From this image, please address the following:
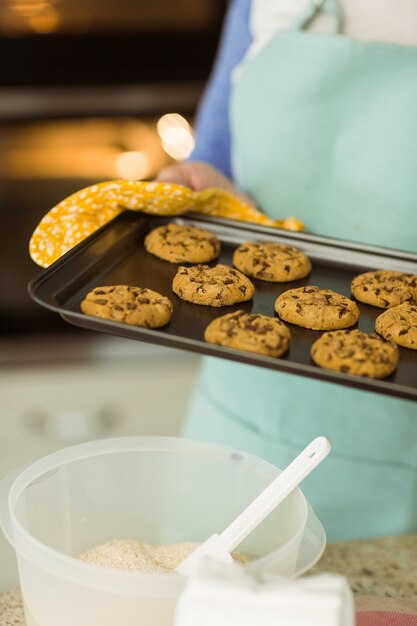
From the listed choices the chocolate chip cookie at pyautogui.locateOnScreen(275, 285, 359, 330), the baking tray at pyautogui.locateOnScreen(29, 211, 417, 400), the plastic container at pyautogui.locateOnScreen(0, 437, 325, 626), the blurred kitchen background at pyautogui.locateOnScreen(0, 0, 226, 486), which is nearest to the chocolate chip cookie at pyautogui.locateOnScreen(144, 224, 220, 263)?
the baking tray at pyautogui.locateOnScreen(29, 211, 417, 400)

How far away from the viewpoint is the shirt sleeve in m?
1.21

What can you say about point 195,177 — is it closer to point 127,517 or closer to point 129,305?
point 129,305

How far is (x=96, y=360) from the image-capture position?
6.52 feet

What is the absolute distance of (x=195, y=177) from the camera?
109 cm

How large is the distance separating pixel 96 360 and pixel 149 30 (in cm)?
73

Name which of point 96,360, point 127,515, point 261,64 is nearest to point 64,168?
point 96,360

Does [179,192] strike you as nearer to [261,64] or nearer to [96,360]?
[261,64]

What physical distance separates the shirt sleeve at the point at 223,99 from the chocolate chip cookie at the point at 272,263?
396 mm

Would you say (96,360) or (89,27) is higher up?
(89,27)

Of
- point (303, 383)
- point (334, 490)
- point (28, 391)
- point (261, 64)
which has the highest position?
point (261, 64)

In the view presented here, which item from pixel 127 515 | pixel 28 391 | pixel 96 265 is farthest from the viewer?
pixel 28 391

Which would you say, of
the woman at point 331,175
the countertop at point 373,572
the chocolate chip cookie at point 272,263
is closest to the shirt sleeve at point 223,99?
the woman at point 331,175

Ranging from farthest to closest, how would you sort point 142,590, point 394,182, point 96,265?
point 394,182 < point 96,265 < point 142,590

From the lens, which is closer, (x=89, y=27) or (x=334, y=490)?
(x=334, y=490)
